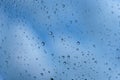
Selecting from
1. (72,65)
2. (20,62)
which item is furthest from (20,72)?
(72,65)

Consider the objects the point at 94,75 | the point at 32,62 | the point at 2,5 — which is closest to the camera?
the point at 94,75

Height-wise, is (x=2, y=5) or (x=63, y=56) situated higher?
(x=2, y=5)

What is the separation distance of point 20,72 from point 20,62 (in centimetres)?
6

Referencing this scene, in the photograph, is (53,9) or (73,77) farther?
(53,9)

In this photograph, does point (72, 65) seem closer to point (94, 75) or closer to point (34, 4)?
point (94, 75)

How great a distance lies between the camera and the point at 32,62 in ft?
5.26

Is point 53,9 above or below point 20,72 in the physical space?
above

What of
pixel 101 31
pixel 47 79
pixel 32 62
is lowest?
pixel 47 79

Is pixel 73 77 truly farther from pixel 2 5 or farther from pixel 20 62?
pixel 2 5

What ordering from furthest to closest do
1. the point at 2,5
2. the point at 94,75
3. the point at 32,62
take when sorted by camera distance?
the point at 2,5 → the point at 32,62 → the point at 94,75

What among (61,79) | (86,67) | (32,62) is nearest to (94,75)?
(86,67)

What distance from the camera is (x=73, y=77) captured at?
1.50 m

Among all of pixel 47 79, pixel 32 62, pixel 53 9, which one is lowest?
pixel 47 79

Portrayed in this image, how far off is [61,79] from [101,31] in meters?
0.35
